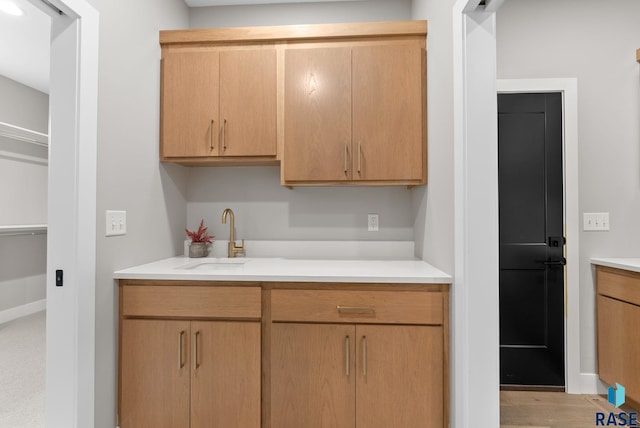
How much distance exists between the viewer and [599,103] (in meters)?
2.27

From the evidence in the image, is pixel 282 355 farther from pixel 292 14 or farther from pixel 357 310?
pixel 292 14

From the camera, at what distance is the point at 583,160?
2275 mm

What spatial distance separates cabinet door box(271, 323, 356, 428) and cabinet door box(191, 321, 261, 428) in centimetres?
10

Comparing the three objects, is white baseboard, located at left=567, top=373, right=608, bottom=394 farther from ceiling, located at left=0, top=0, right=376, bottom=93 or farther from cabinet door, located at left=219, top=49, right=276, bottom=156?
ceiling, located at left=0, top=0, right=376, bottom=93

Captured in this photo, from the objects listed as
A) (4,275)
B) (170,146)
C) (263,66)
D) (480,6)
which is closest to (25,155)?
(4,275)

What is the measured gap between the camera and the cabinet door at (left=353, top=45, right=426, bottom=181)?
1.95 m

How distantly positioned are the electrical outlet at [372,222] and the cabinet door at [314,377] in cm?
87

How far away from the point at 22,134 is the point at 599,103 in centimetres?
528

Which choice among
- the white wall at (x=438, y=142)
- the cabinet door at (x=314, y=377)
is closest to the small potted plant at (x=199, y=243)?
the cabinet door at (x=314, y=377)

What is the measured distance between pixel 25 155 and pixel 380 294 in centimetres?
453

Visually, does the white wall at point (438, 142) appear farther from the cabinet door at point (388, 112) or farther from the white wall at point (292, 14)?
the white wall at point (292, 14)

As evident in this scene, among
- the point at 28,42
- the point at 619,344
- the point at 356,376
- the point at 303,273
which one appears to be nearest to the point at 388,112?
the point at 303,273

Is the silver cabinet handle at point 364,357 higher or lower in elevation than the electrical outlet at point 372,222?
lower

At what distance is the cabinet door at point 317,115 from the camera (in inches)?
78.1
